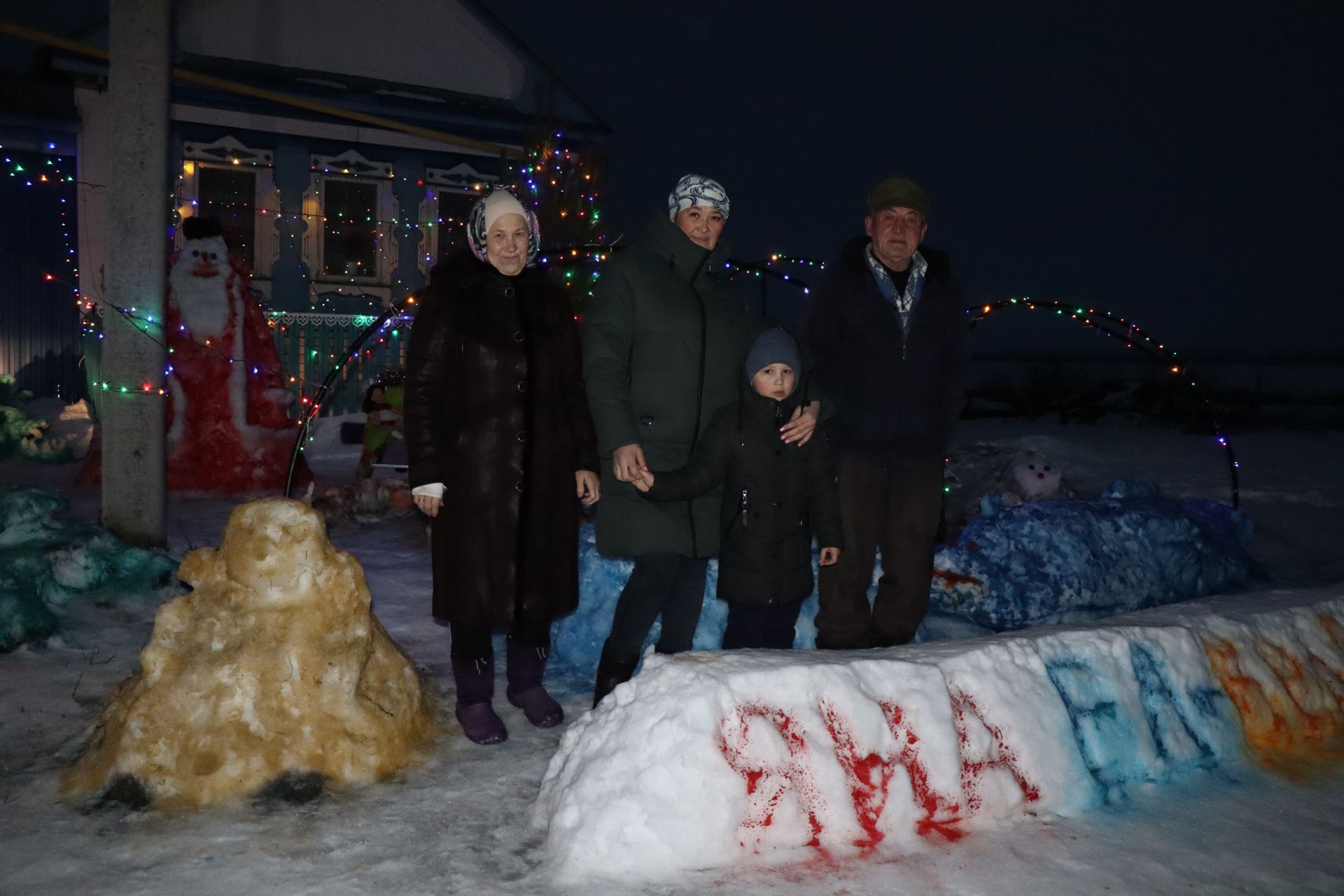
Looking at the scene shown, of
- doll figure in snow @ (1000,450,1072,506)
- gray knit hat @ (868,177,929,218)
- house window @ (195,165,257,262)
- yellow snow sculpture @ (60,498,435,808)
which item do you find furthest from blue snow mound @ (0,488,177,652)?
house window @ (195,165,257,262)

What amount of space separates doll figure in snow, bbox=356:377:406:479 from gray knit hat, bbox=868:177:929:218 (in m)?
5.37

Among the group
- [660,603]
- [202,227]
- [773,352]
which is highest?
[202,227]

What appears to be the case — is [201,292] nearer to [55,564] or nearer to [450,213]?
[55,564]

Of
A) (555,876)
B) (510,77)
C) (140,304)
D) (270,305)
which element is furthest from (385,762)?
(510,77)

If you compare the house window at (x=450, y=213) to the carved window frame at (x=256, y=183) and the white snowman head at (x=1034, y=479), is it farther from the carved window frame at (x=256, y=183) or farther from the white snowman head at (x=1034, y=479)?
the white snowman head at (x=1034, y=479)

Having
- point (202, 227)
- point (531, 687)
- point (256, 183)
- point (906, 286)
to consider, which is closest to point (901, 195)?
point (906, 286)

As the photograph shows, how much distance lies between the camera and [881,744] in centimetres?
262

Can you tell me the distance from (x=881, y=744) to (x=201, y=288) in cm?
749

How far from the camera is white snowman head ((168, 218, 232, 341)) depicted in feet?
26.5

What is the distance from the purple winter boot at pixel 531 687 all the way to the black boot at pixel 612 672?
19 cm

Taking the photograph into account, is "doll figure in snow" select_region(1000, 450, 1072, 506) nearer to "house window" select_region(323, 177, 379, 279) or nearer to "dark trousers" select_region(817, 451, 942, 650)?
"dark trousers" select_region(817, 451, 942, 650)

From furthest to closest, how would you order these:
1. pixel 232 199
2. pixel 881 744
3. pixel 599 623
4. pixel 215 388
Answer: pixel 232 199, pixel 215 388, pixel 599 623, pixel 881 744

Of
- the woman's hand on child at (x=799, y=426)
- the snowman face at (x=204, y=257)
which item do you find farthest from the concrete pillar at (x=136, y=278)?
the woman's hand on child at (x=799, y=426)

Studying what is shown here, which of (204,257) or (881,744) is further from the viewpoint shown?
(204,257)
